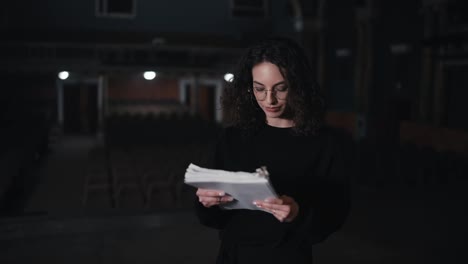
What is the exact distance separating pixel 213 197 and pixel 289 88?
550 millimetres

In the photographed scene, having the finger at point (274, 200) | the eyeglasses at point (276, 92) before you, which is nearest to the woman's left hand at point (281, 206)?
the finger at point (274, 200)

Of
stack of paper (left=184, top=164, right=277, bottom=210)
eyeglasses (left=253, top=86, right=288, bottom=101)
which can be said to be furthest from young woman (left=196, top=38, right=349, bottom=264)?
stack of paper (left=184, top=164, right=277, bottom=210)

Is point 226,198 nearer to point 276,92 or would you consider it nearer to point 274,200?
point 274,200

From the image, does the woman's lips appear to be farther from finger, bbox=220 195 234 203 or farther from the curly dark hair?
finger, bbox=220 195 234 203

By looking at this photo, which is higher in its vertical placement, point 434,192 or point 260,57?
point 260,57

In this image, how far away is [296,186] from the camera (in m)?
1.92

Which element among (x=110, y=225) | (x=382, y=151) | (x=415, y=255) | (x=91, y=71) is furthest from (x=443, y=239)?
(x=91, y=71)

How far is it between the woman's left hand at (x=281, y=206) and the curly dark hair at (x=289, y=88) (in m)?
0.37

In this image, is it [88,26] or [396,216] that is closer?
[396,216]

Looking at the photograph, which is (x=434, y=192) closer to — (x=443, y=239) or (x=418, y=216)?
(x=418, y=216)

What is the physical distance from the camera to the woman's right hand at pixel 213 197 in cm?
174

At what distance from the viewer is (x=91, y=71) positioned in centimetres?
1501

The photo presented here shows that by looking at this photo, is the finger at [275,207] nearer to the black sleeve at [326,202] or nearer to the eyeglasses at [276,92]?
the black sleeve at [326,202]

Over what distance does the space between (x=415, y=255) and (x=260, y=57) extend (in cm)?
292
